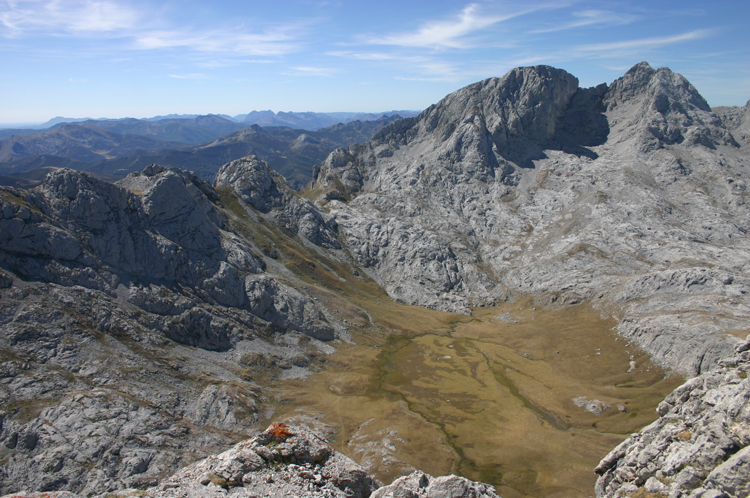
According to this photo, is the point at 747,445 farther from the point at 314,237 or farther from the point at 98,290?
the point at 314,237

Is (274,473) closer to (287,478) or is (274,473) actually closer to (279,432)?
(287,478)

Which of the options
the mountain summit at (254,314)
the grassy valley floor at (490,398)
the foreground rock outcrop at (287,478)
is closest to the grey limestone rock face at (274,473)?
the foreground rock outcrop at (287,478)

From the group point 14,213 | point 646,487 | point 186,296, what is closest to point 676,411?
point 646,487

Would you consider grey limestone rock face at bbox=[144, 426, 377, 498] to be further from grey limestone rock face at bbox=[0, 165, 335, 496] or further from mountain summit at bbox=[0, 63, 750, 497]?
grey limestone rock face at bbox=[0, 165, 335, 496]

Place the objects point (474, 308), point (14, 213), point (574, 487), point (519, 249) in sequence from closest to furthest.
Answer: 1. point (574, 487)
2. point (14, 213)
3. point (474, 308)
4. point (519, 249)

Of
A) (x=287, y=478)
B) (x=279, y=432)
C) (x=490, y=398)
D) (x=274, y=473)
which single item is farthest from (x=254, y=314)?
(x=287, y=478)

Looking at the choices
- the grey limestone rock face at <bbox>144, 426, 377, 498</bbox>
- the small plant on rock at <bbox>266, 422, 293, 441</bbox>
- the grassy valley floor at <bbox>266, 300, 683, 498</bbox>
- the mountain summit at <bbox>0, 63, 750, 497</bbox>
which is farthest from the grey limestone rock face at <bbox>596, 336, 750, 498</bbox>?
the grassy valley floor at <bbox>266, 300, 683, 498</bbox>

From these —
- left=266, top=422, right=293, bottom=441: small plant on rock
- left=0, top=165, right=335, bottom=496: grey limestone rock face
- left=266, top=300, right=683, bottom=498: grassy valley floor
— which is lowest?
left=266, top=300, right=683, bottom=498: grassy valley floor

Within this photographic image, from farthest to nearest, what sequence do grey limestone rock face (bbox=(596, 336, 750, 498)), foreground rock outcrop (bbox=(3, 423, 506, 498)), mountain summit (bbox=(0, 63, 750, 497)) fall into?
mountain summit (bbox=(0, 63, 750, 497)) < foreground rock outcrop (bbox=(3, 423, 506, 498)) < grey limestone rock face (bbox=(596, 336, 750, 498))
